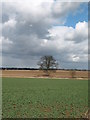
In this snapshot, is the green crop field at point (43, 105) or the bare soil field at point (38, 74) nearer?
the green crop field at point (43, 105)

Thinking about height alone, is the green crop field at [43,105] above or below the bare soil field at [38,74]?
below

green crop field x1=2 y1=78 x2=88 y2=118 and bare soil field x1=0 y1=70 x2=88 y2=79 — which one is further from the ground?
bare soil field x1=0 y1=70 x2=88 y2=79

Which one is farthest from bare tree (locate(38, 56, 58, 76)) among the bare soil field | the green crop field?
the green crop field

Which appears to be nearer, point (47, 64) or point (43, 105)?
point (43, 105)

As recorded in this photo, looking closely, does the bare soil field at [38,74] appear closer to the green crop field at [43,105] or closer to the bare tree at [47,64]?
the bare tree at [47,64]

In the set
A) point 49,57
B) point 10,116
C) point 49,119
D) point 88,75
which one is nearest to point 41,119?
point 49,119

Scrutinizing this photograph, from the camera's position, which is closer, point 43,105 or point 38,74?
point 43,105

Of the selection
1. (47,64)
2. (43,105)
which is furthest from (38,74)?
(43,105)

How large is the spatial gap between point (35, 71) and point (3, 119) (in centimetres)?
8921

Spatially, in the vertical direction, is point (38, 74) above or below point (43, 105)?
above

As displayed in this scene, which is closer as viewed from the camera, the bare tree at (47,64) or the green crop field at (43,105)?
the green crop field at (43,105)

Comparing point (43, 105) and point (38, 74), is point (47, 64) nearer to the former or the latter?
point (38, 74)

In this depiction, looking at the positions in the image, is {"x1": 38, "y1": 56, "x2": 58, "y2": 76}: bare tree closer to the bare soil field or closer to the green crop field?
the bare soil field

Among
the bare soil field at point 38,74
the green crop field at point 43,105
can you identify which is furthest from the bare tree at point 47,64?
the green crop field at point 43,105
